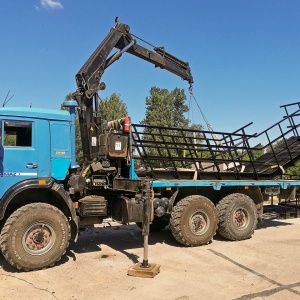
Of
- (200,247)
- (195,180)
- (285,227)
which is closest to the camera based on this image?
(200,247)

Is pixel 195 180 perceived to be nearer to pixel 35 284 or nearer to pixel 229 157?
pixel 229 157

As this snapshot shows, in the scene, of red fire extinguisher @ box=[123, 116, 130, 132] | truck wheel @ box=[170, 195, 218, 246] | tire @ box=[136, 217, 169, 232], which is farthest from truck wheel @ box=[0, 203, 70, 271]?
tire @ box=[136, 217, 169, 232]

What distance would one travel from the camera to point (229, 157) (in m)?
10.3

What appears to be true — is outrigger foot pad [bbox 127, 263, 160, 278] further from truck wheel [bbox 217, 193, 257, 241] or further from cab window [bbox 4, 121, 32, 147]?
truck wheel [bbox 217, 193, 257, 241]

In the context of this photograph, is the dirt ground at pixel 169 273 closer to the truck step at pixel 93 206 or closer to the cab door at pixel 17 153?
the truck step at pixel 93 206

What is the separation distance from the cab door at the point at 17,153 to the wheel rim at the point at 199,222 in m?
3.82

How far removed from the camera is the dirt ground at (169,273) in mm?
5375

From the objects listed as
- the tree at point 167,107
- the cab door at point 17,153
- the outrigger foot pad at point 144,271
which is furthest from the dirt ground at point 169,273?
the tree at point 167,107

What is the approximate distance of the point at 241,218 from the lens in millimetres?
9484

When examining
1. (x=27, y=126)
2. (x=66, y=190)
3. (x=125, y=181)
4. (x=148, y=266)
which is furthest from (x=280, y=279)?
(x=27, y=126)

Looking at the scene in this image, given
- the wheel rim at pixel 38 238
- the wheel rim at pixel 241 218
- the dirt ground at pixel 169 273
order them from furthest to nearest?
the wheel rim at pixel 241 218, the wheel rim at pixel 38 238, the dirt ground at pixel 169 273

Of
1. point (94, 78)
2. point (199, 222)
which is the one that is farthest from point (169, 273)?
point (94, 78)

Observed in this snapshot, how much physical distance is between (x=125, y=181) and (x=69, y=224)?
159cm

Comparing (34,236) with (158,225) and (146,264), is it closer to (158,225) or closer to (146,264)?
(146,264)
